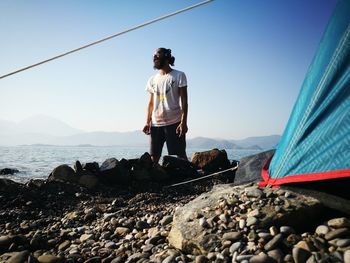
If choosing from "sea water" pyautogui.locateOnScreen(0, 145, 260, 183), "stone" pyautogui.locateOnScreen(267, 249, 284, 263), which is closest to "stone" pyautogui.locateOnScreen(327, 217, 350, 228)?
"stone" pyautogui.locateOnScreen(267, 249, 284, 263)

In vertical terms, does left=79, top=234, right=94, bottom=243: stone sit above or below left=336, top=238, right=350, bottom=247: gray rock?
below

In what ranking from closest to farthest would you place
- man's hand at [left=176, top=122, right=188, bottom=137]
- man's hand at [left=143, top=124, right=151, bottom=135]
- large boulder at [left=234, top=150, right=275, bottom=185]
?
large boulder at [left=234, top=150, right=275, bottom=185] → man's hand at [left=176, top=122, right=188, bottom=137] → man's hand at [left=143, top=124, right=151, bottom=135]

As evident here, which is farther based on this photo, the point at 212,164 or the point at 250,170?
the point at 212,164

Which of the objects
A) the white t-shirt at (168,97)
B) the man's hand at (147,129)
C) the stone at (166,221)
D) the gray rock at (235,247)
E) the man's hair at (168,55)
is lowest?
the stone at (166,221)

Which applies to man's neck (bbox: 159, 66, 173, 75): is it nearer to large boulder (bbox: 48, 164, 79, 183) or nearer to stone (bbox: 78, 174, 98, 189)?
stone (bbox: 78, 174, 98, 189)

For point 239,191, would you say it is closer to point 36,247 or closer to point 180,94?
point 36,247

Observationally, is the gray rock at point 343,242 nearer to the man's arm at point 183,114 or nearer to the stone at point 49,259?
the stone at point 49,259

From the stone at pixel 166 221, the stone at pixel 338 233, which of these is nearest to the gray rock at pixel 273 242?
the stone at pixel 338 233

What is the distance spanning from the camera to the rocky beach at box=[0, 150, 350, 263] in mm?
2217

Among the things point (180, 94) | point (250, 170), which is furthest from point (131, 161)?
point (250, 170)

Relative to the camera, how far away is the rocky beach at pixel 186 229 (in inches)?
87.3

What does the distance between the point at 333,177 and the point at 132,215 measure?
2.58 metres

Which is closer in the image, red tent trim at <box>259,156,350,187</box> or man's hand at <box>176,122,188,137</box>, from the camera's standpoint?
red tent trim at <box>259,156,350,187</box>

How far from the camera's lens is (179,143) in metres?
6.77
